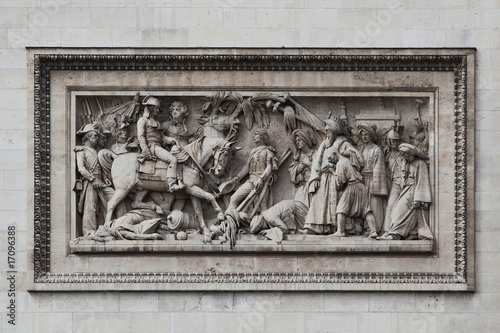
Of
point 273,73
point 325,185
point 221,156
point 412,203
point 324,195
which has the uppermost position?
point 273,73

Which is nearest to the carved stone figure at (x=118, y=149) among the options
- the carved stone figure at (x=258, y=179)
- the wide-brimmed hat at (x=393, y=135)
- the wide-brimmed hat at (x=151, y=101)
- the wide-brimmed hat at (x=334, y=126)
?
the wide-brimmed hat at (x=151, y=101)

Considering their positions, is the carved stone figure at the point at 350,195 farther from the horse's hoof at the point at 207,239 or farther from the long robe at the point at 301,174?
the horse's hoof at the point at 207,239

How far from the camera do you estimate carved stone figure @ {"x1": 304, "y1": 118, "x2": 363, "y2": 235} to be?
582 inches

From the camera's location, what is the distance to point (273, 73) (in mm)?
14898

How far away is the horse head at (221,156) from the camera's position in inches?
584

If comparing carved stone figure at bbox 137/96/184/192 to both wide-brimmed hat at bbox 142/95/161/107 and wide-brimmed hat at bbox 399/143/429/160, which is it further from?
wide-brimmed hat at bbox 399/143/429/160

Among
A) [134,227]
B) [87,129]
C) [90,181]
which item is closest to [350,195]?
[134,227]

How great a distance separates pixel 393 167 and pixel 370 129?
61cm

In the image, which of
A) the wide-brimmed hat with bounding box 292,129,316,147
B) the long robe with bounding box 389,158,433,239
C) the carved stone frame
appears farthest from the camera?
the wide-brimmed hat with bounding box 292,129,316,147

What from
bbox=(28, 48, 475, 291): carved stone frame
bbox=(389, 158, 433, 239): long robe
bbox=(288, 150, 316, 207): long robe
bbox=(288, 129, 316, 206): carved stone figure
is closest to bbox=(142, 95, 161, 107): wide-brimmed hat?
bbox=(28, 48, 475, 291): carved stone frame

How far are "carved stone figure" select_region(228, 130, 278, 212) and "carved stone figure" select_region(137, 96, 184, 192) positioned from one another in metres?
0.81

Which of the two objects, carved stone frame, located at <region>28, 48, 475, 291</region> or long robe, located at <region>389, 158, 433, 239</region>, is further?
long robe, located at <region>389, 158, 433, 239</region>
